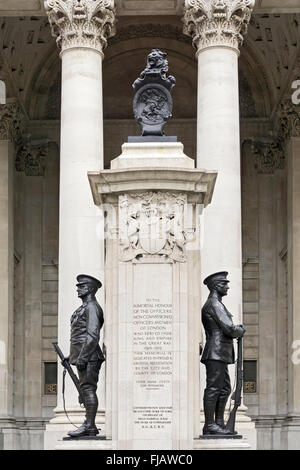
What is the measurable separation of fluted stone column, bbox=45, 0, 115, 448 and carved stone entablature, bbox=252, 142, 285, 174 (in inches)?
636

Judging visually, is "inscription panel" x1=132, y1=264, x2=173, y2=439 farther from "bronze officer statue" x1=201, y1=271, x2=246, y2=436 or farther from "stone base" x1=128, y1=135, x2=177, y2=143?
"stone base" x1=128, y1=135, x2=177, y2=143

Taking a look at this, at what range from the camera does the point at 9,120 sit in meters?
57.1

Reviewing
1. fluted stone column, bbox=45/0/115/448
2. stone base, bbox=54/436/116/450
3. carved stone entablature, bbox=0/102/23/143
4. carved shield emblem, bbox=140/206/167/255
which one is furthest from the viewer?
carved stone entablature, bbox=0/102/23/143

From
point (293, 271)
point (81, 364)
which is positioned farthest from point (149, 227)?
point (293, 271)

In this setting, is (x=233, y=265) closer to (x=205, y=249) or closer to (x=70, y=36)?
(x=205, y=249)

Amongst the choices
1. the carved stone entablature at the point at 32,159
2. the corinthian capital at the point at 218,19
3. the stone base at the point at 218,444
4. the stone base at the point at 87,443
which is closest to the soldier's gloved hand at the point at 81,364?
the stone base at the point at 87,443

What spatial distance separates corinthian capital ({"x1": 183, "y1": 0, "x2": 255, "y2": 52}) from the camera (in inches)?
1793

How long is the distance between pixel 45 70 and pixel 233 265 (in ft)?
69.3

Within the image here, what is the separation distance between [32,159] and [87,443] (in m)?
36.9

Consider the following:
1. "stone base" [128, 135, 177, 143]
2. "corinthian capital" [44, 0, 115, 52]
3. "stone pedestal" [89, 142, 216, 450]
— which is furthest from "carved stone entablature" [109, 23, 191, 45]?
"stone pedestal" [89, 142, 216, 450]

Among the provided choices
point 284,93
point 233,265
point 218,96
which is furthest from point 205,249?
point 284,93

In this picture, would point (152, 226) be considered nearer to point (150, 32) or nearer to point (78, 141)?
point (78, 141)

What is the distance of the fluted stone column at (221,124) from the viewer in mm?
43625

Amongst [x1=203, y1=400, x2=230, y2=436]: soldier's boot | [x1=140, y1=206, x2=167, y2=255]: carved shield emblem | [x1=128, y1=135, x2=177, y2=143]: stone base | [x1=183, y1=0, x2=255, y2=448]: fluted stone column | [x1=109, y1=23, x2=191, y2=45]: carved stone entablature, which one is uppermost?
[x1=109, y1=23, x2=191, y2=45]: carved stone entablature
